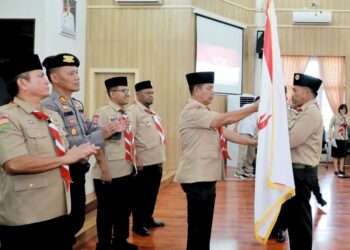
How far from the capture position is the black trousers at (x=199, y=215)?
3.08 m

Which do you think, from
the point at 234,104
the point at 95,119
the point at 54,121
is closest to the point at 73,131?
the point at 54,121

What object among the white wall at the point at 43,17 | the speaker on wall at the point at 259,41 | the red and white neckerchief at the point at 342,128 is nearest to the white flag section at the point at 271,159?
the white wall at the point at 43,17

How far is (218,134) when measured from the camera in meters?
3.18

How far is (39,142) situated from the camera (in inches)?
82.8

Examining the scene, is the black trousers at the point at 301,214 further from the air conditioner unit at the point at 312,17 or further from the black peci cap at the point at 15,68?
the air conditioner unit at the point at 312,17

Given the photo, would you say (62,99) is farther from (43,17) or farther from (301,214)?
(43,17)

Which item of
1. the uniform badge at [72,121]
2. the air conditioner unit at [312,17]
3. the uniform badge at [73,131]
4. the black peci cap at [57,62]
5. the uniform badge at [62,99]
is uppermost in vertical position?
the air conditioner unit at [312,17]

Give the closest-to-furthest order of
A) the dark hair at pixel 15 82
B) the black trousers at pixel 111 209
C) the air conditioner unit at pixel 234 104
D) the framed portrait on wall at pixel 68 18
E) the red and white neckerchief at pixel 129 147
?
the dark hair at pixel 15 82
the black trousers at pixel 111 209
the red and white neckerchief at pixel 129 147
the framed portrait on wall at pixel 68 18
the air conditioner unit at pixel 234 104

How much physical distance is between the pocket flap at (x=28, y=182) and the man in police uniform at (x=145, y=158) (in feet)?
7.68

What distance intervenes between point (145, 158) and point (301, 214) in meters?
1.74

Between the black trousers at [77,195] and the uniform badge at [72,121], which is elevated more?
the uniform badge at [72,121]

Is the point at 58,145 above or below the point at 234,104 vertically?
below

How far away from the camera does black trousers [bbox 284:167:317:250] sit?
3303mm

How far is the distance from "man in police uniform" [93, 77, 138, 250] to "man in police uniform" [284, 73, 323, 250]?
4.23ft
